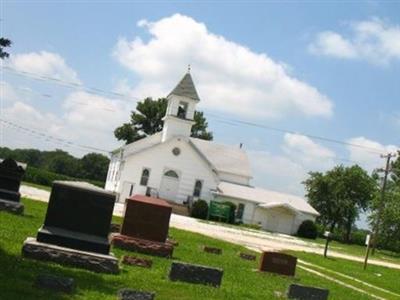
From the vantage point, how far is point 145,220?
64.1ft

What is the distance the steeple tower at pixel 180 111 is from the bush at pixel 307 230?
14.7m

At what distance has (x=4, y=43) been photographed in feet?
42.3

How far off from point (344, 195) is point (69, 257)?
76716mm

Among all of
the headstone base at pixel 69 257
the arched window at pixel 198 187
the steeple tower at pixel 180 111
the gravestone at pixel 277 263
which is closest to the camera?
the headstone base at pixel 69 257

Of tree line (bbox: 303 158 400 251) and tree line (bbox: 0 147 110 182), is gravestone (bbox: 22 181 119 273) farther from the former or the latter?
tree line (bbox: 0 147 110 182)

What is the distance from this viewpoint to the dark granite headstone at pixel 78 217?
46.8 feet

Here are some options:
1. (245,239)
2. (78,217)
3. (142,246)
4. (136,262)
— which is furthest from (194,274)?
(245,239)

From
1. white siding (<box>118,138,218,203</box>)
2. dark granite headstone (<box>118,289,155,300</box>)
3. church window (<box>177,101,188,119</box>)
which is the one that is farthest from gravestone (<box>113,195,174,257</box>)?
church window (<box>177,101,188,119</box>)

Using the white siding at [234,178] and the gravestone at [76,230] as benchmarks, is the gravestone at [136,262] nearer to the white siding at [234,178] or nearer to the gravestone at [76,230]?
the gravestone at [76,230]

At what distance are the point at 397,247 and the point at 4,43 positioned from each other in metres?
52.9

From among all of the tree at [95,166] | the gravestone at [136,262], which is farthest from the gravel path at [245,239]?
the tree at [95,166]

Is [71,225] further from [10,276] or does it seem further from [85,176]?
[85,176]

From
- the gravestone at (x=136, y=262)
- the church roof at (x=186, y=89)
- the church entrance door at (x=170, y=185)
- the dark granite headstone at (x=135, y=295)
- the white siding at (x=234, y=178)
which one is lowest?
the gravestone at (x=136, y=262)

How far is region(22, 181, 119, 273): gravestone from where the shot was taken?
544 inches
